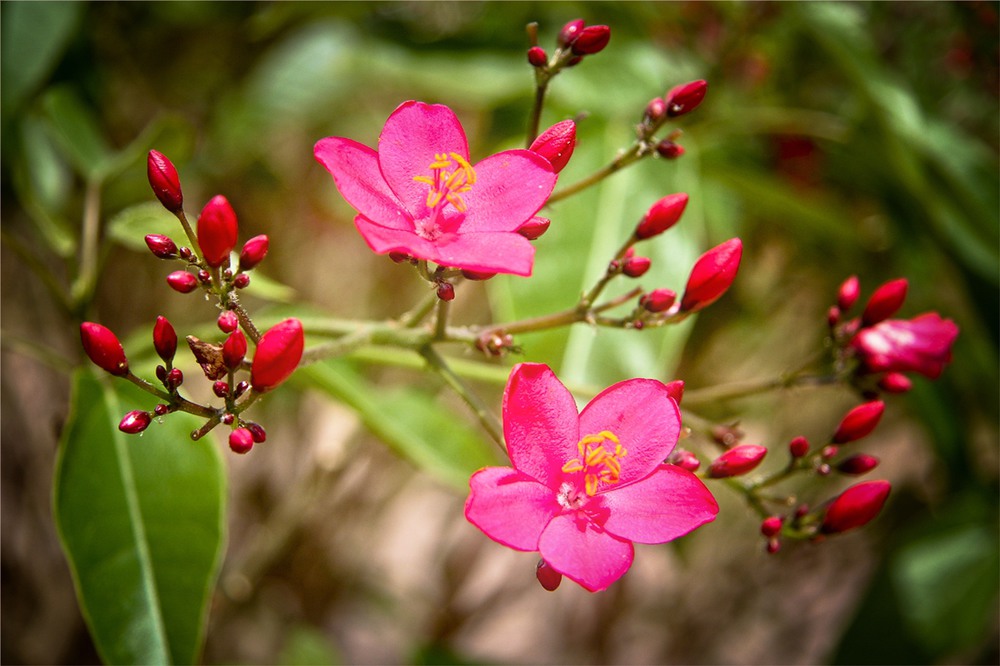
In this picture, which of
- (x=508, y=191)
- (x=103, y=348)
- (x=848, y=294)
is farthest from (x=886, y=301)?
(x=103, y=348)

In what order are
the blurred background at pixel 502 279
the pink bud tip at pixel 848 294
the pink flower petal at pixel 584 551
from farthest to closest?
the blurred background at pixel 502 279, the pink bud tip at pixel 848 294, the pink flower petal at pixel 584 551

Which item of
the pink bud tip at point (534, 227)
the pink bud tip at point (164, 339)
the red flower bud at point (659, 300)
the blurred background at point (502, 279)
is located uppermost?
the pink bud tip at point (534, 227)

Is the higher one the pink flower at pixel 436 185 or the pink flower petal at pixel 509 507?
the pink flower at pixel 436 185

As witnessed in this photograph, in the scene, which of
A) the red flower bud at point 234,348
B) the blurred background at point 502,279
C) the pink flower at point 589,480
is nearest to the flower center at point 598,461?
the pink flower at point 589,480

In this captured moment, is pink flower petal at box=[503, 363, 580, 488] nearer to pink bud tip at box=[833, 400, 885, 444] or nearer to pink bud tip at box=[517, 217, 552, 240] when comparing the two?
pink bud tip at box=[517, 217, 552, 240]

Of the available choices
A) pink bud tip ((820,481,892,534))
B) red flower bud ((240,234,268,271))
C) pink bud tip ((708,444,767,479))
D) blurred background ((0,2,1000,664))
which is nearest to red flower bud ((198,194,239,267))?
red flower bud ((240,234,268,271))

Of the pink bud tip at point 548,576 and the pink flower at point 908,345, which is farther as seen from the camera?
the pink flower at point 908,345

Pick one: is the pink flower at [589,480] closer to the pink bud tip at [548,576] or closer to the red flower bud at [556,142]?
the pink bud tip at [548,576]
